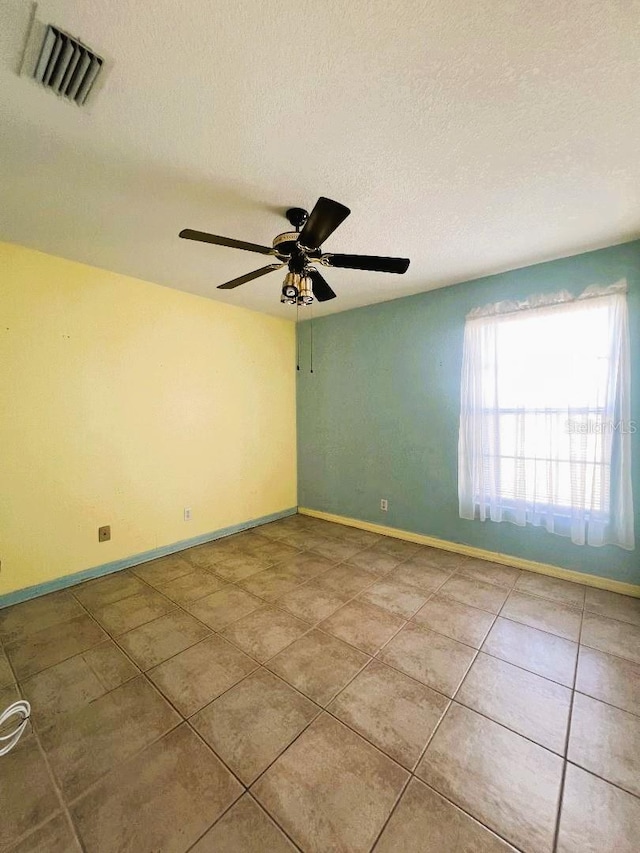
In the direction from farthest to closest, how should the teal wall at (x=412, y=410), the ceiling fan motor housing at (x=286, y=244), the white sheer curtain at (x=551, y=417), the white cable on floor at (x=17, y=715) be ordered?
1. the teal wall at (x=412, y=410)
2. the white sheer curtain at (x=551, y=417)
3. the ceiling fan motor housing at (x=286, y=244)
4. the white cable on floor at (x=17, y=715)

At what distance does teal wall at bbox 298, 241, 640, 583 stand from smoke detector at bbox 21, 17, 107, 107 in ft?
8.98

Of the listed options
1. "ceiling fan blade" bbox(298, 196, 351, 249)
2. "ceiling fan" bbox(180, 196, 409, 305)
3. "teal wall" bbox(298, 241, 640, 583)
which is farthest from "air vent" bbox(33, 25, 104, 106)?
"teal wall" bbox(298, 241, 640, 583)

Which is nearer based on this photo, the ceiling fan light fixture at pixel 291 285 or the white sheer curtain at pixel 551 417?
the ceiling fan light fixture at pixel 291 285

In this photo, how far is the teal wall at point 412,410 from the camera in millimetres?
2447

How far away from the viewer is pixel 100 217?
1969 mm

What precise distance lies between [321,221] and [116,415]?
2.30m

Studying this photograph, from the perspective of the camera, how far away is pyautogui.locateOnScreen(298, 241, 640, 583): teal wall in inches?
96.3

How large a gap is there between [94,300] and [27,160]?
3.98 feet

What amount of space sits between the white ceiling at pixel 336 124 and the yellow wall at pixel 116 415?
49 centimetres

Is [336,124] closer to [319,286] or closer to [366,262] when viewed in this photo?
[366,262]

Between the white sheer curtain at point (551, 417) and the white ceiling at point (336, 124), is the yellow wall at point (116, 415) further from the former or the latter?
the white sheer curtain at point (551, 417)

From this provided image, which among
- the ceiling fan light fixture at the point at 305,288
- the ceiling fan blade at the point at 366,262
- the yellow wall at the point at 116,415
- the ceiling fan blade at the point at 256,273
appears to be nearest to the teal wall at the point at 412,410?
the yellow wall at the point at 116,415

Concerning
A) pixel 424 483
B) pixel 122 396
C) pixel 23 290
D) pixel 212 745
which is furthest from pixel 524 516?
pixel 23 290

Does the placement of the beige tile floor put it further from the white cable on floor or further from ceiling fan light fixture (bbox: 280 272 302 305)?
ceiling fan light fixture (bbox: 280 272 302 305)
